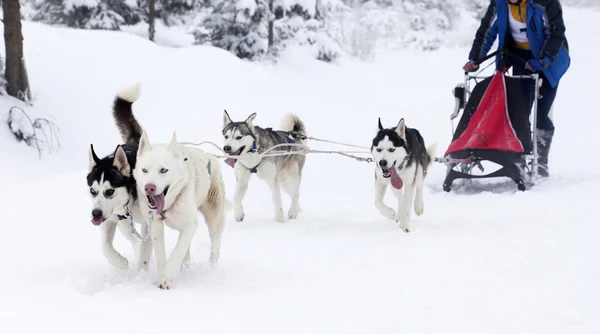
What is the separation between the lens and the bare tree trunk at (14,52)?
306 inches

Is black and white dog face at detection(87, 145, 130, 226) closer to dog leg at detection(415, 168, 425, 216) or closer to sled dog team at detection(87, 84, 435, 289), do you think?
sled dog team at detection(87, 84, 435, 289)

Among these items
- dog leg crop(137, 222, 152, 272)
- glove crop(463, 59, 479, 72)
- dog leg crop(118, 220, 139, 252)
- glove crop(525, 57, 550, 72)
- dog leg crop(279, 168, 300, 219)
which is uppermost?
glove crop(525, 57, 550, 72)

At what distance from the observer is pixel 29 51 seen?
10.4m

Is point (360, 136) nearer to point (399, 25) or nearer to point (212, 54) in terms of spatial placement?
point (212, 54)

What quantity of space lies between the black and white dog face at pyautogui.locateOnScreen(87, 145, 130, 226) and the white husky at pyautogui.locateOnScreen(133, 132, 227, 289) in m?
0.09

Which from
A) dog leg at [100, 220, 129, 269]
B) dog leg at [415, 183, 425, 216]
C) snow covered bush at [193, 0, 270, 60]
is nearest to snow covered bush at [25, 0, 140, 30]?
snow covered bush at [193, 0, 270, 60]

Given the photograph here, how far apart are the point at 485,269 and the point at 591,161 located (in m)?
4.59

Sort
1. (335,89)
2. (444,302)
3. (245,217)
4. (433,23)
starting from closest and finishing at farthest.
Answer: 1. (444,302)
2. (245,217)
3. (335,89)
4. (433,23)

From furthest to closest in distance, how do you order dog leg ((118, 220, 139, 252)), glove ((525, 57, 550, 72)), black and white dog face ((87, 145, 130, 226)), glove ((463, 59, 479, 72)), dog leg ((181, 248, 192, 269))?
glove ((463, 59, 479, 72))
glove ((525, 57, 550, 72))
dog leg ((181, 248, 192, 269))
dog leg ((118, 220, 139, 252))
black and white dog face ((87, 145, 130, 226))

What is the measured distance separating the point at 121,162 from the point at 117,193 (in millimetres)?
177

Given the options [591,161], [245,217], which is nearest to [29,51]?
[245,217]

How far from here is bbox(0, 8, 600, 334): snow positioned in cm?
243

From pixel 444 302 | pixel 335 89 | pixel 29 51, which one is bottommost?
pixel 335 89

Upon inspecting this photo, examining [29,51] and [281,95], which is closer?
[29,51]
